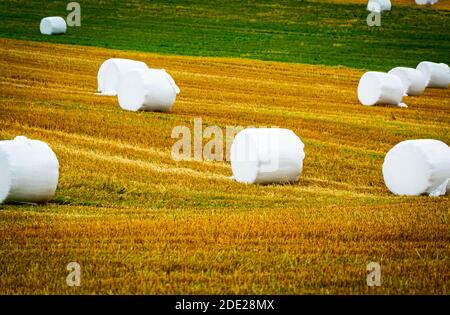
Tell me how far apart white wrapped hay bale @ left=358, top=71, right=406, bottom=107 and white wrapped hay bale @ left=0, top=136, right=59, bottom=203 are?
1673cm

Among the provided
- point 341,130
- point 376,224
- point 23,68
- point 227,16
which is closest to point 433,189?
point 376,224

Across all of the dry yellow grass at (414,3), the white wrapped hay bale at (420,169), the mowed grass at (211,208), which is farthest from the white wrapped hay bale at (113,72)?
the dry yellow grass at (414,3)

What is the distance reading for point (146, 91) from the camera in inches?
890

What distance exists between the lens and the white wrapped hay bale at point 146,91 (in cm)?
2258

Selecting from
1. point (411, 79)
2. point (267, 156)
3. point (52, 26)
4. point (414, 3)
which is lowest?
point (267, 156)

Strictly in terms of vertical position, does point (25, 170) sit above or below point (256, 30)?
below

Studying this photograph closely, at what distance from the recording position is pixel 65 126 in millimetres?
20578

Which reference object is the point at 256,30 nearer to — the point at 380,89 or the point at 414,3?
the point at 414,3

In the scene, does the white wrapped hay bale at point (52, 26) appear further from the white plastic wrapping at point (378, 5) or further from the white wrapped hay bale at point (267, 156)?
the white wrapped hay bale at point (267, 156)

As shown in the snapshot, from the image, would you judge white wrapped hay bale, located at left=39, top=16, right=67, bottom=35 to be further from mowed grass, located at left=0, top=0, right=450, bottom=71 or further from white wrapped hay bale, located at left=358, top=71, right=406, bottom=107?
white wrapped hay bale, located at left=358, top=71, right=406, bottom=107

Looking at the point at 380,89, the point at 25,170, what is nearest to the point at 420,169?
the point at 25,170

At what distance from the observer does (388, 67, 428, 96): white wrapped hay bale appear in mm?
31406

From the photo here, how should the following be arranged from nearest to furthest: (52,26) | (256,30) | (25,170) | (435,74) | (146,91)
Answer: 1. (25,170)
2. (146,91)
3. (435,74)
4. (52,26)
5. (256,30)

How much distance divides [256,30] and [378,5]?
349 inches
